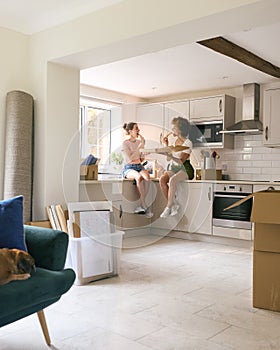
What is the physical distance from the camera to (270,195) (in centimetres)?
291

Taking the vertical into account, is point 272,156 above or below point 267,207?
above

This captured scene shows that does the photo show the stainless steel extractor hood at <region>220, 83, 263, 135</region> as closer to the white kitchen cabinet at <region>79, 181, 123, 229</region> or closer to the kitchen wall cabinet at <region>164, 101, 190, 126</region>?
the kitchen wall cabinet at <region>164, 101, 190, 126</region>

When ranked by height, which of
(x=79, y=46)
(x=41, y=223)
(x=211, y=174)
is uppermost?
(x=79, y=46)

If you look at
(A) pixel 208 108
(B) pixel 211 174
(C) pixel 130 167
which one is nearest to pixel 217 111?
(A) pixel 208 108

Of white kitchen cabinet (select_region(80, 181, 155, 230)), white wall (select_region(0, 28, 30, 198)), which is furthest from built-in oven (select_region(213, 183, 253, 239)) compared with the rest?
white wall (select_region(0, 28, 30, 198))

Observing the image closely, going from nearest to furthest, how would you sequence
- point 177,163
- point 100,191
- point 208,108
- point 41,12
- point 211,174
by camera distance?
point 41,12 → point 177,163 → point 100,191 → point 211,174 → point 208,108

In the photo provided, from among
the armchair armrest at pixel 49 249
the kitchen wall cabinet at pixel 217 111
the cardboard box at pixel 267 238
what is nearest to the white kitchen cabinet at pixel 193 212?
the kitchen wall cabinet at pixel 217 111

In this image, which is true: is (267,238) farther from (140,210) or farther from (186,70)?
(186,70)

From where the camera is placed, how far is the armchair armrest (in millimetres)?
2387

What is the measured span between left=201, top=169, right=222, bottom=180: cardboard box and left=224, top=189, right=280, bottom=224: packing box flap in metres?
3.04

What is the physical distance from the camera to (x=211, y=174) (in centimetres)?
608

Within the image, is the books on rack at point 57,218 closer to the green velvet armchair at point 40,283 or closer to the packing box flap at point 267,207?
the green velvet armchair at point 40,283

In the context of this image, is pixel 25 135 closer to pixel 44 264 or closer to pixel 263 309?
pixel 44 264

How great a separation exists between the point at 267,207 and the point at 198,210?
3.07 metres
